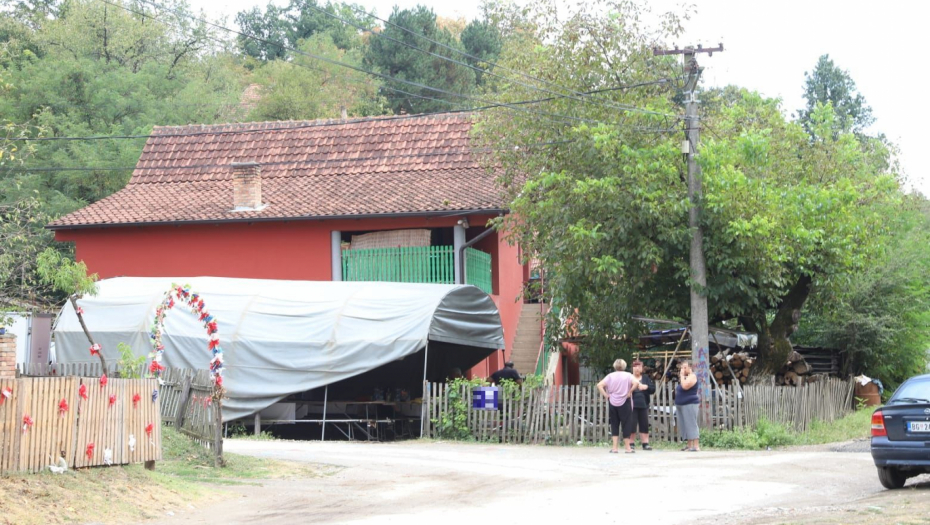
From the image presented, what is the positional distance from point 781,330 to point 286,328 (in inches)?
410

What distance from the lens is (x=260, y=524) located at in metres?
10.9

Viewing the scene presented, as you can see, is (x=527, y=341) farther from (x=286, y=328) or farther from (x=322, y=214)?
(x=286, y=328)

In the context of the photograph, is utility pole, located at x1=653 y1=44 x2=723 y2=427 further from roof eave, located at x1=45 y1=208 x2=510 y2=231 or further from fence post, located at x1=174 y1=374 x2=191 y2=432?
fence post, located at x1=174 y1=374 x2=191 y2=432

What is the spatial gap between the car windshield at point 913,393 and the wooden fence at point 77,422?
29.4ft

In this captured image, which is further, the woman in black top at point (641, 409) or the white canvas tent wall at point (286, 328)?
the white canvas tent wall at point (286, 328)

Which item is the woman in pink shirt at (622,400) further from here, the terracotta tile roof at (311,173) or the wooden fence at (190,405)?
the terracotta tile roof at (311,173)

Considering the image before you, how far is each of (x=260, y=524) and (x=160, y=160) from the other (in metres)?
23.7

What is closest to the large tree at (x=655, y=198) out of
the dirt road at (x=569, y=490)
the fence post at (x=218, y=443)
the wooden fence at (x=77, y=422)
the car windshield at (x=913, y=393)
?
the dirt road at (x=569, y=490)

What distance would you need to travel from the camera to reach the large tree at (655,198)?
20422 millimetres

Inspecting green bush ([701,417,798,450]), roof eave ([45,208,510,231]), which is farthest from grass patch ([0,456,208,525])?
roof eave ([45,208,510,231])

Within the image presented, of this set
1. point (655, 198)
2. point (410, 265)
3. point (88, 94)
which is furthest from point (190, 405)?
point (88, 94)

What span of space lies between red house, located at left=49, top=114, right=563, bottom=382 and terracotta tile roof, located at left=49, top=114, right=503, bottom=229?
0.05 m

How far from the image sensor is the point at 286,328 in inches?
891

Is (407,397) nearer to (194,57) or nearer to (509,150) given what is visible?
(509,150)
